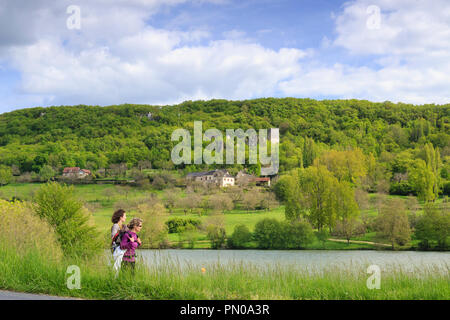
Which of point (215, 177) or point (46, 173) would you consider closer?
point (46, 173)

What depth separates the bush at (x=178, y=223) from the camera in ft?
234

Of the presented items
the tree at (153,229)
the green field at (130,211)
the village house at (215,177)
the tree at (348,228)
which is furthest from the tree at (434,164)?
the tree at (153,229)

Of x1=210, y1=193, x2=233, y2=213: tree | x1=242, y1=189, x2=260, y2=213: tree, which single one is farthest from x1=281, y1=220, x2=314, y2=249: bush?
x1=210, y1=193, x2=233, y2=213: tree

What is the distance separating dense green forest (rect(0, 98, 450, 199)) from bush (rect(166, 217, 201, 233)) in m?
46.1

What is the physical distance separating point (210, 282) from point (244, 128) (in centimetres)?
15677

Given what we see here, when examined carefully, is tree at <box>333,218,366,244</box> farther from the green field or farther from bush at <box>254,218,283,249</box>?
bush at <box>254,218,283,249</box>

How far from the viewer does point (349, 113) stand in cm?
16338

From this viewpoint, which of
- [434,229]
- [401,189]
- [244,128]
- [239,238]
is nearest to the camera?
[434,229]

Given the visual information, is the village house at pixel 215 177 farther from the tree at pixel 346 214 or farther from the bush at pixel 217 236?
the bush at pixel 217 236

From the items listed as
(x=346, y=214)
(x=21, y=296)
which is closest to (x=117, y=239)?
(x=21, y=296)

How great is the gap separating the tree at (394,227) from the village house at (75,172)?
92073 mm

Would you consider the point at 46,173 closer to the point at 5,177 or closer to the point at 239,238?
the point at 5,177

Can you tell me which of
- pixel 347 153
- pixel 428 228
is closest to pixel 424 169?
pixel 347 153

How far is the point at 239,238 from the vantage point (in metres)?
63.8
